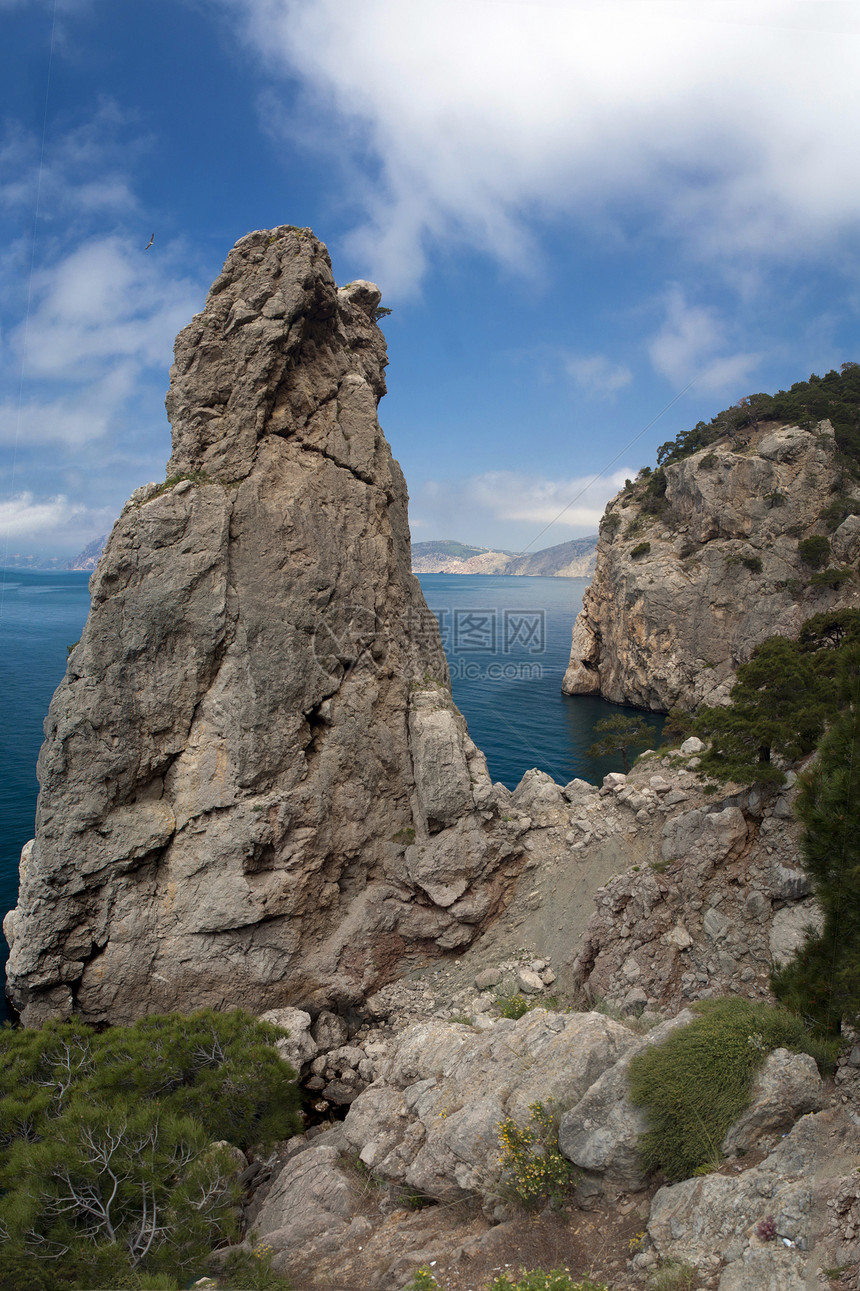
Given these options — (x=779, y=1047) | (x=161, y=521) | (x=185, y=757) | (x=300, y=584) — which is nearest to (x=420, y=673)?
(x=300, y=584)

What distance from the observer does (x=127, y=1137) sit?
10.2 metres

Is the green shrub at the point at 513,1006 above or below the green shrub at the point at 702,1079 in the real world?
below

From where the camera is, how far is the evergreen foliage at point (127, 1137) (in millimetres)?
9031

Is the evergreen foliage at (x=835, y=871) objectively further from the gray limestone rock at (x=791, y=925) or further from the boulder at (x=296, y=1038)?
the boulder at (x=296, y=1038)

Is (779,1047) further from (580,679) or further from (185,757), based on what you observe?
(580,679)

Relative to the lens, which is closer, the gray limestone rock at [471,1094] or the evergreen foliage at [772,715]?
the gray limestone rock at [471,1094]

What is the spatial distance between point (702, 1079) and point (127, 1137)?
355 inches

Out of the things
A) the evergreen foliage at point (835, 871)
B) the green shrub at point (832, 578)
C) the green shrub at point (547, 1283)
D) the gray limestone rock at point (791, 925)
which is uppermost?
the green shrub at point (832, 578)

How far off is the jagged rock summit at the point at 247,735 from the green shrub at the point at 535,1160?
1136cm

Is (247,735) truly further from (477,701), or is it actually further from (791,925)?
(477,701)

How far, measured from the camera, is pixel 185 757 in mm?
20047

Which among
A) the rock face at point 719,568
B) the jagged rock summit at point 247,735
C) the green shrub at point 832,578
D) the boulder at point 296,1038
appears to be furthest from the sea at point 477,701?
the green shrub at point 832,578

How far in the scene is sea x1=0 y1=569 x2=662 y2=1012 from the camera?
37250 millimetres

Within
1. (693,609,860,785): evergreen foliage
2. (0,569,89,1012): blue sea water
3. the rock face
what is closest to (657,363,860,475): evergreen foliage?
the rock face
